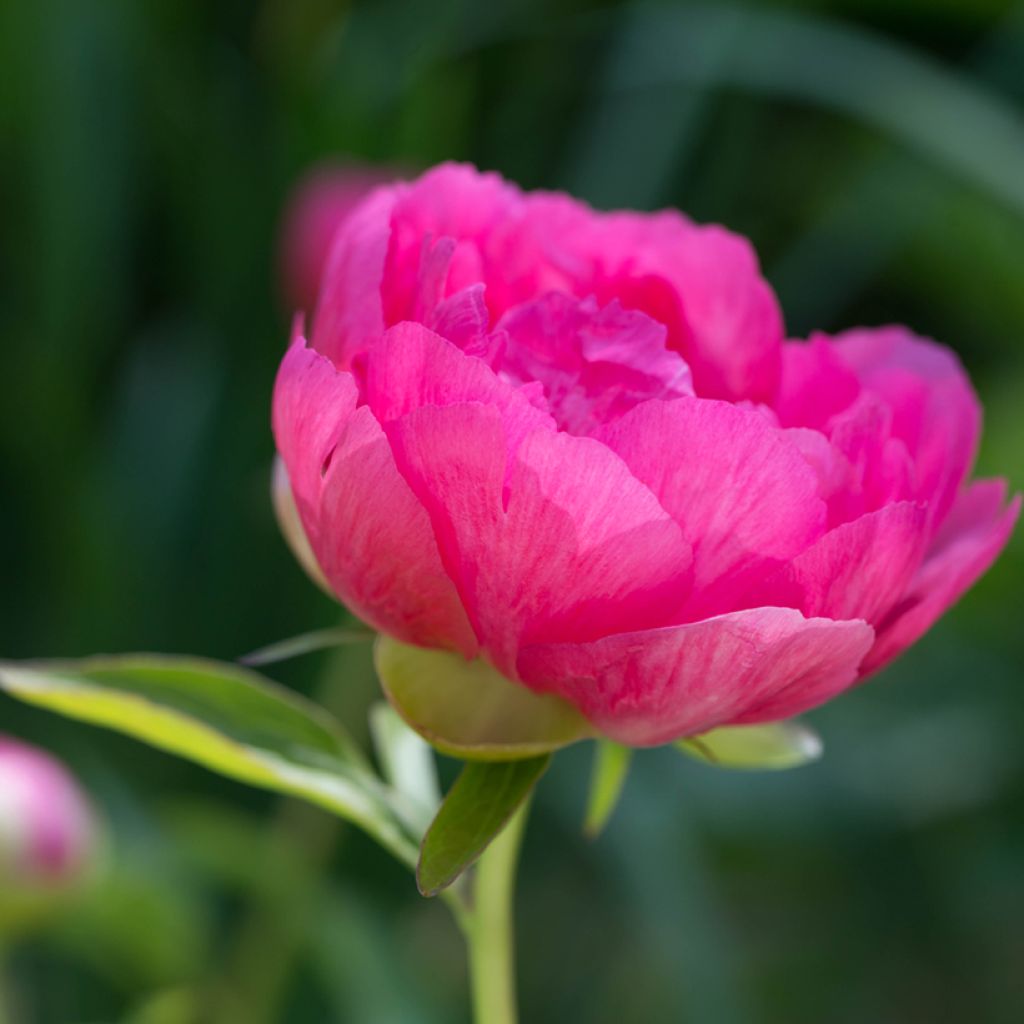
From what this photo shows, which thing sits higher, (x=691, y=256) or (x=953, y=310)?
(x=691, y=256)

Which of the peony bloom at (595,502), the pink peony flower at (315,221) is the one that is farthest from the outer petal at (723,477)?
the pink peony flower at (315,221)

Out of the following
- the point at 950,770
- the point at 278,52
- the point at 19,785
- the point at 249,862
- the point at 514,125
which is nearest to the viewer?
the point at 19,785

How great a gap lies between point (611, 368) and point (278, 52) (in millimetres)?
1138

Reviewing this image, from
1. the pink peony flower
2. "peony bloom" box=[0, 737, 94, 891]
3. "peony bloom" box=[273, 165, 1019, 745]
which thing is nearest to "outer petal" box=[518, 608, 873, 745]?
"peony bloom" box=[273, 165, 1019, 745]

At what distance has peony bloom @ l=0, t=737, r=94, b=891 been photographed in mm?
530

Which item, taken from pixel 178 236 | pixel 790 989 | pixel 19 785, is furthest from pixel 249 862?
pixel 178 236

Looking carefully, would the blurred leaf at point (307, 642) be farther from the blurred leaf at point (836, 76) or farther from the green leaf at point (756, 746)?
the blurred leaf at point (836, 76)

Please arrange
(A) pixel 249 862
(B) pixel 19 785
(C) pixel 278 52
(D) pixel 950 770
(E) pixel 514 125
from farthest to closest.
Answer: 1. (C) pixel 278 52
2. (E) pixel 514 125
3. (D) pixel 950 770
4. (A) pixel 249 862
5. (B) pixel 19 785

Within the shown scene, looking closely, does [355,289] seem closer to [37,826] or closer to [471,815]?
[471,815]

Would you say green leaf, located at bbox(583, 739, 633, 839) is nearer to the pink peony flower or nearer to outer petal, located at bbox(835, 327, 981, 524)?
outer petal, located at bbox(835, 327, 981, 524)

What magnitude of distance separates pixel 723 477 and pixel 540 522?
0.11 feet

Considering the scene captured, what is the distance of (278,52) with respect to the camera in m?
1.33

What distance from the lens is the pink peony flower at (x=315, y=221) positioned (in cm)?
91

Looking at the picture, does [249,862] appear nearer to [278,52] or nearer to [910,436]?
[910,436]
